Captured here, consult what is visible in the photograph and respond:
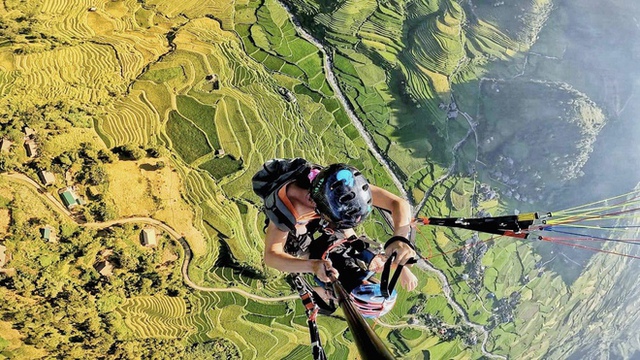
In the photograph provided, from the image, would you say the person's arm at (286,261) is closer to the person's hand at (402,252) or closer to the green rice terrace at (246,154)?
the person's hand at (402,252)

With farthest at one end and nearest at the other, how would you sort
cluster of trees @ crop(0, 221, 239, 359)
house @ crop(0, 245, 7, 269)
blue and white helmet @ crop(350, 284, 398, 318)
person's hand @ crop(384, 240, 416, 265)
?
cluster of trees @ crop(0, 221, 239, 359), house @ crop(0, 245, 7, 269), blue and white helmet @ crop(350, 284, 398, 318), person's hand @ crop(384, 240, 416, 265)

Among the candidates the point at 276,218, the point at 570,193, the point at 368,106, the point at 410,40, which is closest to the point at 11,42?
the point at 276,218

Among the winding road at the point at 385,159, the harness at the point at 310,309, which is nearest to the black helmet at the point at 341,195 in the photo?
the harness at the point at 310,309

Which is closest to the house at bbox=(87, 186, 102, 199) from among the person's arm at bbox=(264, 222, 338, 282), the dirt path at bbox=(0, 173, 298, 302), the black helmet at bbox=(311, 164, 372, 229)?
the dirt path at bbox=(0, 173, 298, 302)

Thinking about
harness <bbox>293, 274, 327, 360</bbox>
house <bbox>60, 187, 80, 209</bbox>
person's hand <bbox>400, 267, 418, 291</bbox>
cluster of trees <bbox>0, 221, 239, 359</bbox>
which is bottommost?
cluster of trees <bbox>0, 221, 239, 359</bbox>

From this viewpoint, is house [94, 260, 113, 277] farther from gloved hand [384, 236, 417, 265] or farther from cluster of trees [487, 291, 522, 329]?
cluster of trees [487, 291, 522, 329]

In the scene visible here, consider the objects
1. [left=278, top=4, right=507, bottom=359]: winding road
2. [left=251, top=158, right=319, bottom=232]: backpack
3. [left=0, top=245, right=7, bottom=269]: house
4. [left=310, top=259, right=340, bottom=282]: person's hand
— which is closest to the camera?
[left=310, top=259, right=340, bottom=282]: person's hand
